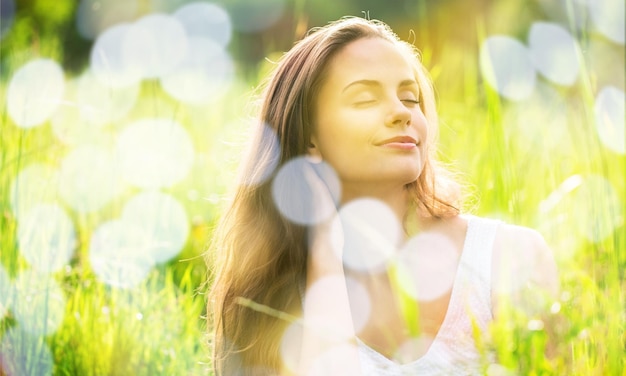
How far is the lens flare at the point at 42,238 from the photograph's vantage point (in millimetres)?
2193

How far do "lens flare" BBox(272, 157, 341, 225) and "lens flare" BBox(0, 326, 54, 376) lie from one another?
77 centimetres

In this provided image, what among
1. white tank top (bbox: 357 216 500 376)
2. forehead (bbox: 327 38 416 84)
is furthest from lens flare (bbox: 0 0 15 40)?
A: white tank top (bbox: 357 216 500 376)

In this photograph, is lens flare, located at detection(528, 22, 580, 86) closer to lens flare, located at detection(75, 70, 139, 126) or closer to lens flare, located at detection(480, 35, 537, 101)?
lens flare, located at detection(480, 35, 537, 101)

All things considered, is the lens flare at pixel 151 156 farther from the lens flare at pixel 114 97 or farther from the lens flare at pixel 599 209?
the lens flare at pixel 599 209

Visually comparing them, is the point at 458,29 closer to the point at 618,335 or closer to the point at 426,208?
the point at 426,208

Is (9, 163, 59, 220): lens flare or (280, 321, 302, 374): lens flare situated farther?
(9, 163, 59, 220): lens flare

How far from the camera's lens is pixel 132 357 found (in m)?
2.08

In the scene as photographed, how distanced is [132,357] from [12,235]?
1.61 ft

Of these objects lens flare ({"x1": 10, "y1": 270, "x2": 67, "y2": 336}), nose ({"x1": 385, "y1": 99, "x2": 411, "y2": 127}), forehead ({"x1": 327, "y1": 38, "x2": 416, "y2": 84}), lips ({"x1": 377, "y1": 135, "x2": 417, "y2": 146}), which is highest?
forehead ({"x1": 327, "y1": 38, "x2": 416, "y2": 84})

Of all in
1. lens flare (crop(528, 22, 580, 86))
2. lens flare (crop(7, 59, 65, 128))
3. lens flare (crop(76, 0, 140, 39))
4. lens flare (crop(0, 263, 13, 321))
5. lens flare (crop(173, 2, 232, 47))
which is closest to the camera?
lens flare (crop(0, 263, 13, 321))

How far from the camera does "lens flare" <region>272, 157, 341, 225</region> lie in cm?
208

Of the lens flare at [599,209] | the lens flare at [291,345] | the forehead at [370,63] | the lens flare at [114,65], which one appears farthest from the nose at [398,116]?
the lens flare at [114,65]

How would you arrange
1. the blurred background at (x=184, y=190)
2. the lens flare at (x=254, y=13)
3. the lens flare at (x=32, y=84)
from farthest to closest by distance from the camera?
1. the lens flare at (x=254, y=13)
2. the lens flare at (x=32, y=84)
3. the blurred background at (x=184, y=190)

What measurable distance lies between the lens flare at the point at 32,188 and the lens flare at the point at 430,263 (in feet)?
3.60
